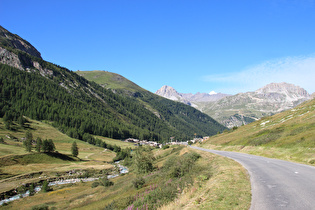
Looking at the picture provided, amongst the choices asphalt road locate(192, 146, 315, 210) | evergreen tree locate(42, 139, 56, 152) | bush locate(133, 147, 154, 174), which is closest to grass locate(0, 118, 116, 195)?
evergreen tree locate(42, 139, 56, 152)

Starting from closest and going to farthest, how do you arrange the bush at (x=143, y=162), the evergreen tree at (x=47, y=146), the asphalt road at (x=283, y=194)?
1. the asphalt road at (x=283, y=194)
2. the bush at (x=143, y=162)
3. the evergreen tree at (x=47, y=146)

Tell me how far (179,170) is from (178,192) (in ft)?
44.7

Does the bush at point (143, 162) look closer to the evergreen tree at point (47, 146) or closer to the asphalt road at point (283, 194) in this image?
the asphalt road at point (283, 194)

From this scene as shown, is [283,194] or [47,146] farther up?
[283,194]

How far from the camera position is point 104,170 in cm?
9700

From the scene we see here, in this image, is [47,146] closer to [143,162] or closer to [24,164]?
[24,164]

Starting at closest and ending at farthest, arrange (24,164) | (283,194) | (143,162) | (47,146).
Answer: (283,194)
(143,162)
(24,164)
(47,146)

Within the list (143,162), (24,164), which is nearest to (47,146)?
(24,164)

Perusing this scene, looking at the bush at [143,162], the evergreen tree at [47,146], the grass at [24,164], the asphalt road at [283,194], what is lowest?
the grass at [24,164]

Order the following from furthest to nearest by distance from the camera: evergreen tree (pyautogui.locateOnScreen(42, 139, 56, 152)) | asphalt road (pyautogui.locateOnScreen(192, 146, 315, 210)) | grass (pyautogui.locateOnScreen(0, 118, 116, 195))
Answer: evergreen tree (pyautogui.locateOnScreen(42, 139, 56, 152)), grass (pyautogui.locateOnScreen(0, 118, 116, 195)), asphalt road (pyautogui.locateOnScreen(192, 146, 315, 210))

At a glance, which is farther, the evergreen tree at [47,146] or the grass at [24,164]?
the evergreen tree at [47,146]

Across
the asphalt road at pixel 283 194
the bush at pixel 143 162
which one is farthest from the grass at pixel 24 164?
the asphalt road at pixel 283 194

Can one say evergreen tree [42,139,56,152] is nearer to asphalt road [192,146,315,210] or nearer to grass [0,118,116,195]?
grass [0,118,116,195]

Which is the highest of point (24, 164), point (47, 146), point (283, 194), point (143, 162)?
point (283, 194)
